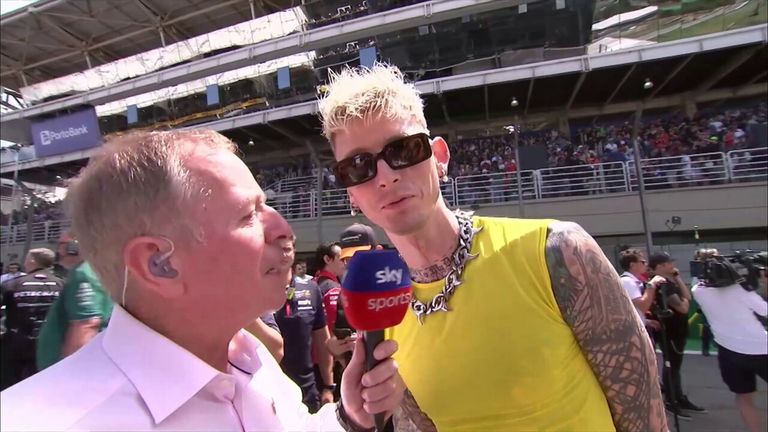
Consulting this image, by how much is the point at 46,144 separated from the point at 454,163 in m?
14.7

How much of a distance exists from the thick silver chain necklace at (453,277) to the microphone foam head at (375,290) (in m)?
0.26

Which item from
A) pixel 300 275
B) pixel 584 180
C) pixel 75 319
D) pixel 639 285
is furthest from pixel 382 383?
pixel 584 180

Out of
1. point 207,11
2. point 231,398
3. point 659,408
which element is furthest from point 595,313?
point 207,11

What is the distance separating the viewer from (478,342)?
1.29 meters

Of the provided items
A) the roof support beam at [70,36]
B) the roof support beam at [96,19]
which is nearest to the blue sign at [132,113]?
the roof support beam at [70,36]

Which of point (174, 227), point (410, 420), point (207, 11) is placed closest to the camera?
point (174, 227)

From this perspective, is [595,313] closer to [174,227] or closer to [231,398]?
[231,398]

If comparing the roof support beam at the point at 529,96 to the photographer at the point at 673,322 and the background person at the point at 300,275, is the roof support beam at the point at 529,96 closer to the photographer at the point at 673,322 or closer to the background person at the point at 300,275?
the photographer at the point at 673,322

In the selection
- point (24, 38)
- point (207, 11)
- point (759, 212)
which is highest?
point (24, 38)

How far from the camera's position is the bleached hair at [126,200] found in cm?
82

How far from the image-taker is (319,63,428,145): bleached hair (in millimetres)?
1423

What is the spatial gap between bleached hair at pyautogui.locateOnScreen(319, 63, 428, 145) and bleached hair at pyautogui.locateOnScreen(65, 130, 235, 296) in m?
0.65

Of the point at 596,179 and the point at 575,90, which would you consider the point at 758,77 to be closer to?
the point at 575,90

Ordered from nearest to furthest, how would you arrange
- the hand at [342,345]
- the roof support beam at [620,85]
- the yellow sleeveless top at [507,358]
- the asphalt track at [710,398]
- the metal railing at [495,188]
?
the yellow sleeveless top at [507,358]
the hand at [342,345]
the asphalt track at [710,398]
the roof support beam at [620,85]
the metal railing at [495,188]
